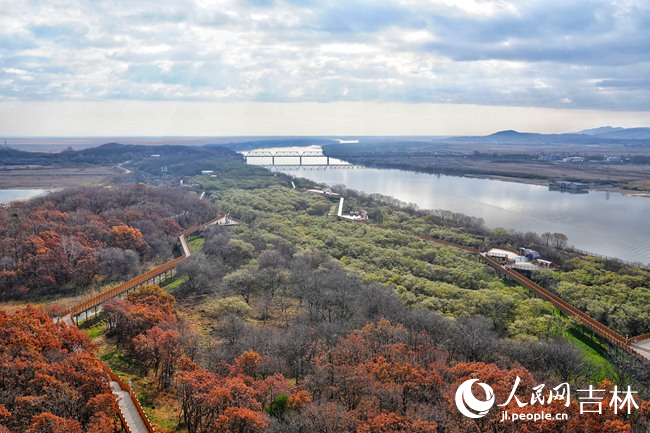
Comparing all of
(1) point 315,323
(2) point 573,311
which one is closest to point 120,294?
(1) point 315,323

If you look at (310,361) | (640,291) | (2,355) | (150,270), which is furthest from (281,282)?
(640,291)

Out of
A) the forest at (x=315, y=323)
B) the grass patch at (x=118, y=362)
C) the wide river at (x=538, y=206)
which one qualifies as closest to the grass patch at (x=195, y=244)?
the forest at (x=315, y=323)

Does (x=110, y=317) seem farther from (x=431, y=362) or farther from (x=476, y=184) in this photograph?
(x=476, y=184)

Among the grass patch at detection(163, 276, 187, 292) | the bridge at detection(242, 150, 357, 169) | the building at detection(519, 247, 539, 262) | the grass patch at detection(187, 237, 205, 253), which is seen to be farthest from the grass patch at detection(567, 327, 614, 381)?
the bridge at detection(242, 150, 357, 169)

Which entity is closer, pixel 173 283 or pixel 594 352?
pixel 594 352

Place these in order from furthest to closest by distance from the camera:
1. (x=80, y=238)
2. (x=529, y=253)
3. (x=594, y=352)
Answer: (x=529, y=253), (x=80, y=238), (x=594, y=352)

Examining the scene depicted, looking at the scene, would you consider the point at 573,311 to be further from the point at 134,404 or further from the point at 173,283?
the point at 173,283
